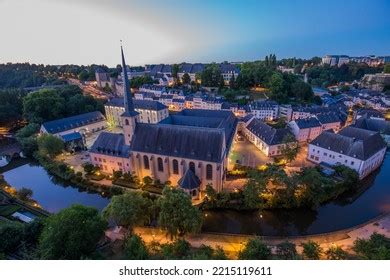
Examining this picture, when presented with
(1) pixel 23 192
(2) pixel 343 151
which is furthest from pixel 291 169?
(1) pixel 23 192

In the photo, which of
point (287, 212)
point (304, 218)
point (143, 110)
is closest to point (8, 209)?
point (287, 212)

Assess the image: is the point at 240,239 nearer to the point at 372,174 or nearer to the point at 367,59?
the point at 372,174

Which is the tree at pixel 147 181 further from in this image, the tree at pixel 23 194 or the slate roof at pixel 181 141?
the tree at pixel 23 194

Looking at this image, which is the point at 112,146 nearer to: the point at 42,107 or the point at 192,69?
the point at 42,107

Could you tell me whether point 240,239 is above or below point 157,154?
below
